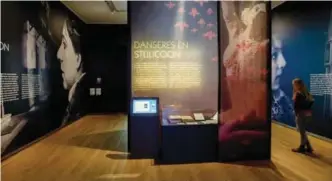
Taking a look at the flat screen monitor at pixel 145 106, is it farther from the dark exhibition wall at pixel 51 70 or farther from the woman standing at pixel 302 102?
the woman standing at pixel 302 102

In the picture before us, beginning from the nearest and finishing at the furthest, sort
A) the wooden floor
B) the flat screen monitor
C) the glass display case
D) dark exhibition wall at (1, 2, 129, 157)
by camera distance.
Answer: the wooden floor < the glass display case < the flat screen monitor < dark exhibition wall at (1, 2, 129, 157)

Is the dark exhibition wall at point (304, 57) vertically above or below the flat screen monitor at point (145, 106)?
above

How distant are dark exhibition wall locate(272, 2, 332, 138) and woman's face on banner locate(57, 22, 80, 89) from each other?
6.31m

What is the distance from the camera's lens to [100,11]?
10.5 metres

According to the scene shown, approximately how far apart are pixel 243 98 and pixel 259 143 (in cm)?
85

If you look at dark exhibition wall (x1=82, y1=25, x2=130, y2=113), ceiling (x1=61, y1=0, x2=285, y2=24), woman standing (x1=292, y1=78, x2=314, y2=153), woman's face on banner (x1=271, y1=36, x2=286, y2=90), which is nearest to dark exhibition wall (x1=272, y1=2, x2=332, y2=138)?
woman's face on banner (x1=271, y1=36, x2=286, y2=90)


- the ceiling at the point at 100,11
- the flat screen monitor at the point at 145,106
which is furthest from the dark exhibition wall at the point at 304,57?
the ceiling at the point at 100,11

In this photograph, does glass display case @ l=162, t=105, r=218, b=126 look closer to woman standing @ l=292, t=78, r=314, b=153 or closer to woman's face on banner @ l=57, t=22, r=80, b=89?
woman standing @ l=292, t=78, r=314, b=153

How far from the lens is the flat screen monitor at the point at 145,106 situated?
5668 mm

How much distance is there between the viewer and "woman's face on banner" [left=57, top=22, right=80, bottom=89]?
9367mm

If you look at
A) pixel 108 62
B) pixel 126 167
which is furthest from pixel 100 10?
pixel 126 167

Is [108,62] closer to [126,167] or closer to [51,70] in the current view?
[51,70]

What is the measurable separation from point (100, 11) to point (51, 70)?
3.14m

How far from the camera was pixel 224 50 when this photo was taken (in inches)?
209
